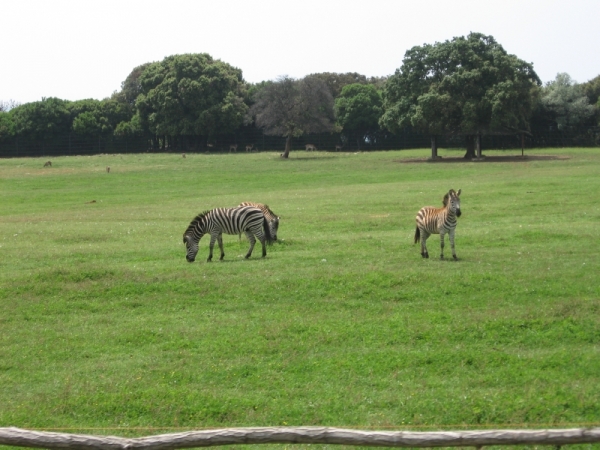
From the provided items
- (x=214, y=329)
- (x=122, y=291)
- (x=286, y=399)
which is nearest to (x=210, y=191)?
(x=122, y=291)

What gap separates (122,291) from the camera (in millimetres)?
17047

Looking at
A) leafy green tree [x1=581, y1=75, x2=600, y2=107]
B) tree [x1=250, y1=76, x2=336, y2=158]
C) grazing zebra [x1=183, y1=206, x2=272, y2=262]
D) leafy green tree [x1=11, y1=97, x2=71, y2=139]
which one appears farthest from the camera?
leafy green tree [x1=11, y1=97, x2=71, y2=139]

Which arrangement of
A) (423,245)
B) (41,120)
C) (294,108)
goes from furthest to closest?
(41,120) < (294,108) < (423,245)

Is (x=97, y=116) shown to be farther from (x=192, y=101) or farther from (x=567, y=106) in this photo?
(x=567, y=106)

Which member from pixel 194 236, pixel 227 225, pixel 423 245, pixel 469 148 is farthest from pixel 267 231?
pixel 469 148

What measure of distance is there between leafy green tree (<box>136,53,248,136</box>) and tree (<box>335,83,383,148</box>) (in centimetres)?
1137

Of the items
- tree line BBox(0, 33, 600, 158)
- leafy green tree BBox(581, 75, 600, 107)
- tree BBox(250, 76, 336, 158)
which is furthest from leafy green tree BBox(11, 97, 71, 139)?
leafy green tree BBox(581, 75, 600, 107)

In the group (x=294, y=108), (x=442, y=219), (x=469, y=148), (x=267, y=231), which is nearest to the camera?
(x=442, y=219)

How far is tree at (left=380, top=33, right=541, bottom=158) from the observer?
60.4 m

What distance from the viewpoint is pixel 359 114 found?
86.8 metres

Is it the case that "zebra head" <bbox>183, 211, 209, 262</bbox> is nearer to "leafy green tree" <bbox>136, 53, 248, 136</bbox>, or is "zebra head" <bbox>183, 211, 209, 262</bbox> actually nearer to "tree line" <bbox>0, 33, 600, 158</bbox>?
"tree line" <bbox>0, 33, 600, 158</bbox>

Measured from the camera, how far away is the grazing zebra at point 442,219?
747 inches

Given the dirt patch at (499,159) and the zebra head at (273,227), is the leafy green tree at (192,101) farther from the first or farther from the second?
the zebra head at (273,227)

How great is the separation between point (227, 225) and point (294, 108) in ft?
174
